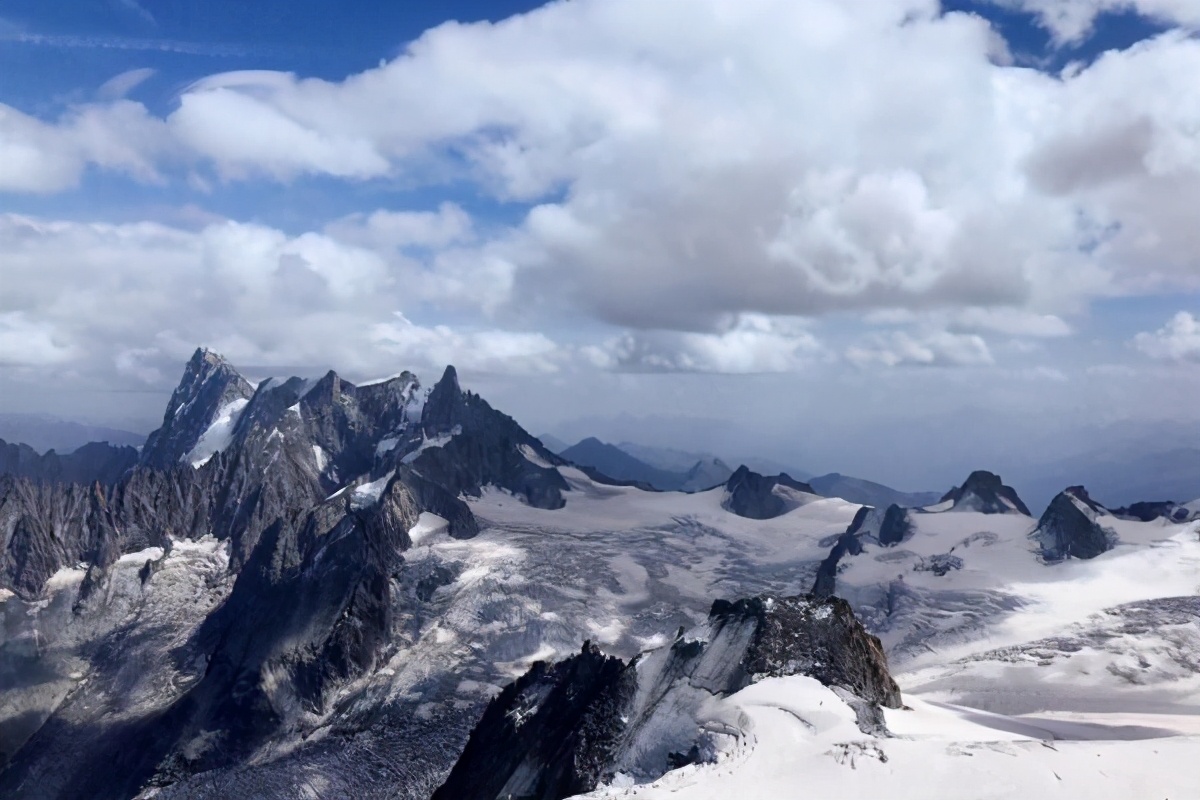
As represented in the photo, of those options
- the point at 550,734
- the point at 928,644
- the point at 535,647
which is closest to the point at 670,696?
the point at 550,734

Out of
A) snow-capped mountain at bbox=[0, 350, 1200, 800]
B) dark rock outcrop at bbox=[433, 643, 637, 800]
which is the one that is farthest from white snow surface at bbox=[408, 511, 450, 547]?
dark rock outcrop at bbox=[433, 643, 637, 800]

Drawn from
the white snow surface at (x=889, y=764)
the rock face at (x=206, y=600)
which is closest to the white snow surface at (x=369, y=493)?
the rock face at (x=206, y=600)

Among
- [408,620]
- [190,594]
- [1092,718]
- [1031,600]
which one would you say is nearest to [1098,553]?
[1031,600]

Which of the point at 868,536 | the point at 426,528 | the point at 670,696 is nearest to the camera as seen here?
the point at 670,696

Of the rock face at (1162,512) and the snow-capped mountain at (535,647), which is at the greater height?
the rock face at (1162,512)

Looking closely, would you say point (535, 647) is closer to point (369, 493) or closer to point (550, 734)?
point (369, 493)

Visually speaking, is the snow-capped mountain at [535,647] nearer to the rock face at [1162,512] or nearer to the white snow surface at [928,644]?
the white snow surface at [928,644]

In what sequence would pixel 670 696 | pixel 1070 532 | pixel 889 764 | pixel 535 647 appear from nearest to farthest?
pixel 889 764
pixel 670 696
pixel 535 647
pixel 1070 532
